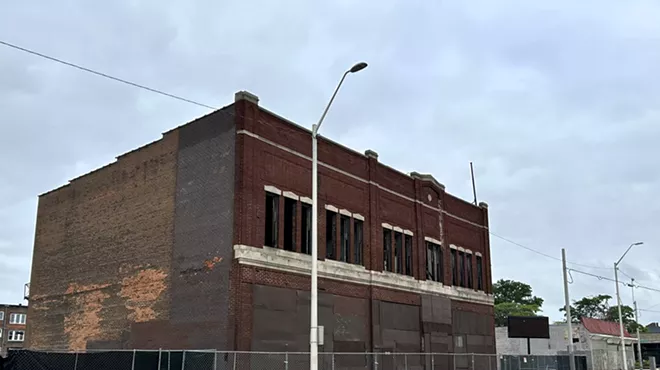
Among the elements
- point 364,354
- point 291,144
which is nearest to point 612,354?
point 364,354

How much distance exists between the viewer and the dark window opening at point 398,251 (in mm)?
35094

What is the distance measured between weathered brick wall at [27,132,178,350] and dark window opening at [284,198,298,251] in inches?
197

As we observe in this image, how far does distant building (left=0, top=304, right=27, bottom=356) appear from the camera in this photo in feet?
332

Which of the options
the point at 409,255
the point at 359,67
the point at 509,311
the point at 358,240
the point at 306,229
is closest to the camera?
the point at 359,67

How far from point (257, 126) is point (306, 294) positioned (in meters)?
7.36

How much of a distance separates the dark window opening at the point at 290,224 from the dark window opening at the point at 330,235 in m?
2.41

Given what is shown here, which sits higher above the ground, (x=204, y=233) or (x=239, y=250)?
(x=204, y=233)

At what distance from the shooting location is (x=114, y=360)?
24344 mm

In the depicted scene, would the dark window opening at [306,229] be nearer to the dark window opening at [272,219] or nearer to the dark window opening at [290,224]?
the dark window opening at [290,224]

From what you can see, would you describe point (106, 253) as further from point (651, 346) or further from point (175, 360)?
point (651, 346)

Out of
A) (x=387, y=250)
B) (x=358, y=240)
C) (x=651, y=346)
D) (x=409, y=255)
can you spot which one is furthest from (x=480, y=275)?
(x=651, y=346)

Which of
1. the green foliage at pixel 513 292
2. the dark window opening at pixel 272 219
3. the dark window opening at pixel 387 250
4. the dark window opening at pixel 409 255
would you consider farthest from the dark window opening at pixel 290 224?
the green foliage at pixel 513 292

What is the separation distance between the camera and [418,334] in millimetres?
35375

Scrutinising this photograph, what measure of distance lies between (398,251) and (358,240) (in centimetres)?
392
